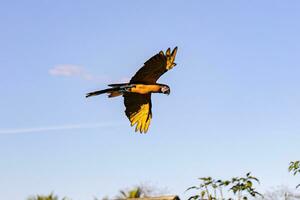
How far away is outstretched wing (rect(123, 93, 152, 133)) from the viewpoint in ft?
13.6

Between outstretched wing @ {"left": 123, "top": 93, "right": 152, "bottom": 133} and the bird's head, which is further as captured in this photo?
outstretched wing @ {"left": 123, "top": 93, "right": 152, "bottom": 133}

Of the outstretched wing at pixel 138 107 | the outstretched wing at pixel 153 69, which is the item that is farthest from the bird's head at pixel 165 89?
the outstretched wing at pixel 138 107

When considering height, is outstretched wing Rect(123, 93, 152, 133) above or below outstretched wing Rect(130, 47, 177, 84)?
below

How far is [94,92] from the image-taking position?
402 cm

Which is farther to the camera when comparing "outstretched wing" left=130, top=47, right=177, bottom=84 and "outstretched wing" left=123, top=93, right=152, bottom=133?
"outstretched wing" left=123, top=93, right=152, bottom=133

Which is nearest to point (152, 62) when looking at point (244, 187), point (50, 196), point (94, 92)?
point (94, 92)

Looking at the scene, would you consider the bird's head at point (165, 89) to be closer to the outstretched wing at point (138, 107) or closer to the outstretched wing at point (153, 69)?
the outstretched wing at point (153, 69)

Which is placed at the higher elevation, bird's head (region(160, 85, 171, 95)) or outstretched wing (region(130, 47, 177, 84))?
outstretched wing (region(130, 47, 177, 84))

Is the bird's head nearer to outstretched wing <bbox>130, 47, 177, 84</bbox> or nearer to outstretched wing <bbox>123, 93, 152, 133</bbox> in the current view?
outstretched wing <bbox>130, 47, 177, 84</bbox>

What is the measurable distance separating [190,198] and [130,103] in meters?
5.42

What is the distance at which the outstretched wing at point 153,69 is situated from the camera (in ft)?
13.2

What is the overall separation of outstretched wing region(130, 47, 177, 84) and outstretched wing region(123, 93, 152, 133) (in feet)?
0.60

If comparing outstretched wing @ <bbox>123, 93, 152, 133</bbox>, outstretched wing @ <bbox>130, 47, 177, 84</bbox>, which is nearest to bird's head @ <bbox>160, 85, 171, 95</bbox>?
outstretched wing @ <bbox>130, 47, 177, 84</bbox>

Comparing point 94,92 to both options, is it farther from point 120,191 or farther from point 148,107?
point 120,191
